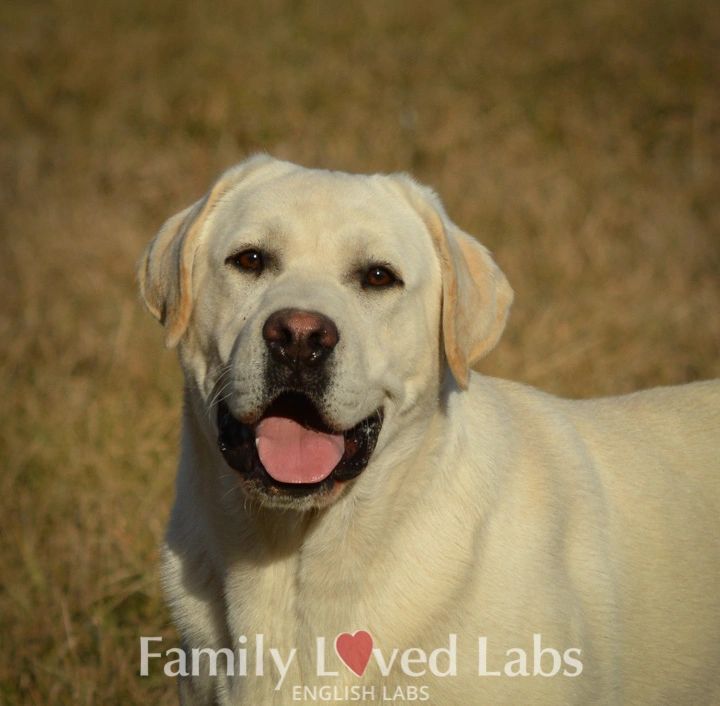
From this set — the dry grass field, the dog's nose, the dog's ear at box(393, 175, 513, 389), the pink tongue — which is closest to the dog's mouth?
the pink tongue

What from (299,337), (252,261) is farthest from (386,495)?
(252,261)

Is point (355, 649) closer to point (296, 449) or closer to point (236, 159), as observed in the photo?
point (296, 449)

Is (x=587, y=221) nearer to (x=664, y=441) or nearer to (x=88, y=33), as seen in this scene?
(x=664, y=441)

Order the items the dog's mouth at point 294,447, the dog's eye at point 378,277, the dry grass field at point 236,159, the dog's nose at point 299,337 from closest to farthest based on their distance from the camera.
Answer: the dog's nose at point 299,337 → the dog's mouth at point 294,447 → the dog's eye at point 378,277 → the dry grass field at point 236,159

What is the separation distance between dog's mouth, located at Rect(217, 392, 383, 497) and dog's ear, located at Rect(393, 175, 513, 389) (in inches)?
13.0

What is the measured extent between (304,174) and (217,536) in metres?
1.14

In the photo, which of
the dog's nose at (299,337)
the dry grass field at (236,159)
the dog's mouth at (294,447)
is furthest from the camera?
the dry grass field at (236,159)

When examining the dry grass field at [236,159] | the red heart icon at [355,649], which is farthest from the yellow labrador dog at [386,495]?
the dry grass field at [236,159]

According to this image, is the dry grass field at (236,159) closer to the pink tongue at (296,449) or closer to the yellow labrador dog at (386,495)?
the yellow labrador dog at (386,495)

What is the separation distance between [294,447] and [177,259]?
724mm

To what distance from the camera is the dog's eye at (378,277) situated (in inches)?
123

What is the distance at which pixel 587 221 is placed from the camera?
26.7 feet

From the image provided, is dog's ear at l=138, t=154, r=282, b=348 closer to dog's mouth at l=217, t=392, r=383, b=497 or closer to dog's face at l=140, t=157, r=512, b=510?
dog's face at l=140, t=157, r=512, b=510

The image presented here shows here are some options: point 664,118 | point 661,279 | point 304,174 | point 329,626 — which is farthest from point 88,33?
point 329,626
